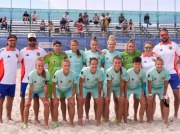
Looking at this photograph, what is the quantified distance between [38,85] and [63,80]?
1.58 feet

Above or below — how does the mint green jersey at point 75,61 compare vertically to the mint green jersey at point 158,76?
above

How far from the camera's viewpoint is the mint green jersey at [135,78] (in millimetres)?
6414

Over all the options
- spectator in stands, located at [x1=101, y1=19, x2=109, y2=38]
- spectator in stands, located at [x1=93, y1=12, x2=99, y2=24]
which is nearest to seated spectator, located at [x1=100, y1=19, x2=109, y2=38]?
spectator in stands, located at [x1=101, y1=19, x2=109, y2=38]

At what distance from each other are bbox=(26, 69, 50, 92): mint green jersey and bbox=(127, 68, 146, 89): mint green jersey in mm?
1615

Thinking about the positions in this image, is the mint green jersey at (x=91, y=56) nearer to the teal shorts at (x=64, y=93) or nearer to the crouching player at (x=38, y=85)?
the teal shorts at (x=64, y=93)

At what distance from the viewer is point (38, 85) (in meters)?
6.13

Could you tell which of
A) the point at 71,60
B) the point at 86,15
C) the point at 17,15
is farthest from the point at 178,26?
the point at 71,60

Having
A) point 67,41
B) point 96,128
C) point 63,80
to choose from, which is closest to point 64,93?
point 63,80

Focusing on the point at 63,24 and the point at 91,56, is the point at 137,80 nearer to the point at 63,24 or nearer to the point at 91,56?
the point at 91,56

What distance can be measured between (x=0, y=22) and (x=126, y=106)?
1825 centimetres

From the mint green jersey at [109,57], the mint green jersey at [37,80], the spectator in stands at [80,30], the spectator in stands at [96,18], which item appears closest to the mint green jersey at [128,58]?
the mint green jersey at [109,57]

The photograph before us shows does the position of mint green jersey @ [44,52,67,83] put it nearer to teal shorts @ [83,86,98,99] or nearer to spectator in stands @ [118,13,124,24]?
teal shorts @ [83,86,98,99]

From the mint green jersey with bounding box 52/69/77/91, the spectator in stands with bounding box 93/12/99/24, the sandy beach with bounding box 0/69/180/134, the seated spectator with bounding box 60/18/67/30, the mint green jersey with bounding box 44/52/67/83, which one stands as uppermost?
the spectator in stands with bounding box 93/12/99/24

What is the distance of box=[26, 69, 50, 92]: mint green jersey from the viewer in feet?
19.8
